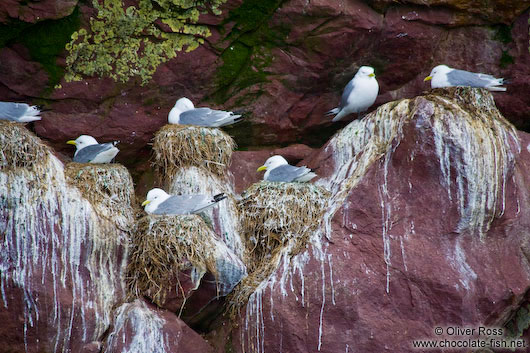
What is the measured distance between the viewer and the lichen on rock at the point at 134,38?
7.39m

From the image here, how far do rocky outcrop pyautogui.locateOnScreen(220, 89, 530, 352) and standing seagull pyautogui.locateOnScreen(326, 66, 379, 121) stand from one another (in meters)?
0.69

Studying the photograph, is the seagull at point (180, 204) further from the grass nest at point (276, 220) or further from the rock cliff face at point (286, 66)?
the rock cliff face at point (286, 66)

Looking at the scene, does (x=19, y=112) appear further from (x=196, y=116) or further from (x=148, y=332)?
(x=148, y=332)

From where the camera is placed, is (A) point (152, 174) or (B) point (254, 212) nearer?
(B) point (254, 212)

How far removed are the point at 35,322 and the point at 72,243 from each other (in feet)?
2.41

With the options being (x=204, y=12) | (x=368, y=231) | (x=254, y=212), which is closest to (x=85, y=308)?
(x=254, y=212)

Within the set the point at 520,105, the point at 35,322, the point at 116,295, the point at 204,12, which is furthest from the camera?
the point at 520,105

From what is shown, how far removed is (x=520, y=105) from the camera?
820 cm

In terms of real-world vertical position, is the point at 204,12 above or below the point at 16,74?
above

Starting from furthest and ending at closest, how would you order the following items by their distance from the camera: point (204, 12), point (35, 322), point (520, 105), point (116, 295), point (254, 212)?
1. point (520, 105)
2. point (204, 12)
3. point (254, 212)
4. point (116, 295)
5. point (35, 322)

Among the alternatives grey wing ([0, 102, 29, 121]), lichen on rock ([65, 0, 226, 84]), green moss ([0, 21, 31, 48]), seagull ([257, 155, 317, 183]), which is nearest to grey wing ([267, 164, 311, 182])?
seagull ([257, 155, 317, 183])

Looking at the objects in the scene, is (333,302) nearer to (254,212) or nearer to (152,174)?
(254,212)

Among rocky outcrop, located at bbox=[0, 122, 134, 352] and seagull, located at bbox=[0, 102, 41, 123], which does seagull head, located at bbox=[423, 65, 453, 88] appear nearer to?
rocky outcrop, located at bbox=[0, 122, 134, 352]

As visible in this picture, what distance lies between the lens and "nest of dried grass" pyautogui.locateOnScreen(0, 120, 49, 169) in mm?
6289
